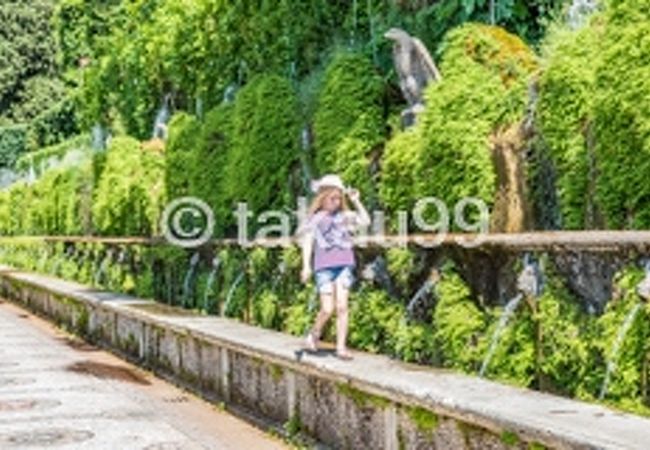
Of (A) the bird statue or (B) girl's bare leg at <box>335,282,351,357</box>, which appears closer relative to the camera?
(B) girl's bare leg at <box>335,282,351,357</box>

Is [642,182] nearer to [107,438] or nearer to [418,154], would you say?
[418,154]

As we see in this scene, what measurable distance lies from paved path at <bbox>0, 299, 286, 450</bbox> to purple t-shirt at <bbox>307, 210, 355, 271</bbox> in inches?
52.9

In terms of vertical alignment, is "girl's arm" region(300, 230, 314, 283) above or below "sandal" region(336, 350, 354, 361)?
above

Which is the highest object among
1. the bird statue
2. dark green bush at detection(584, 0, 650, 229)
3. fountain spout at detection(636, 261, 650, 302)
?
the bird statue

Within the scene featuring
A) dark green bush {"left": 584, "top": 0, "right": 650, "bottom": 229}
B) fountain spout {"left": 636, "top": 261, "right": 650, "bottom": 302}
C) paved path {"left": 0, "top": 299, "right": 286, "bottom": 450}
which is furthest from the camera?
paved path {"left": 0, "top": 299, "right": 286, "bottom": 450}

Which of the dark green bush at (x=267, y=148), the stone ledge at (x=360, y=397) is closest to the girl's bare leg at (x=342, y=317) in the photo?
the stone ledge at (x=360, y=397)

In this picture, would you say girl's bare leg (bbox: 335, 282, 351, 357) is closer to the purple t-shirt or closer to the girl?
the girl

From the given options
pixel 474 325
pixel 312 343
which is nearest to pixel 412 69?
pixel 312 343

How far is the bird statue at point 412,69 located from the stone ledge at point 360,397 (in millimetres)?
2699

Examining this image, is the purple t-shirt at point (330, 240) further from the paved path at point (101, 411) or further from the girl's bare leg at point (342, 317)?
the paved path at point (101, 411)

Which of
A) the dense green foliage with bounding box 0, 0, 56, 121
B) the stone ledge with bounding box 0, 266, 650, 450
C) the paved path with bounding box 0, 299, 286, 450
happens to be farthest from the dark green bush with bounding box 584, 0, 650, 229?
Result: the dense green foliage with bounding box 0, 0, 56, 121

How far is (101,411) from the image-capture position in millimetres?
9180

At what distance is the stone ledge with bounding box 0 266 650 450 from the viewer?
16.5 feet

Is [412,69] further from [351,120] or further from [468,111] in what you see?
[468,111]
